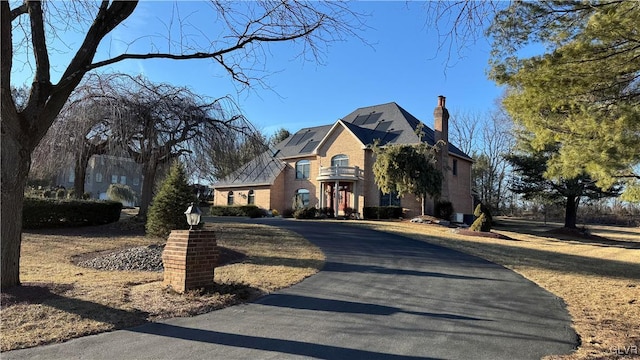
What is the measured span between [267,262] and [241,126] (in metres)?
5.97

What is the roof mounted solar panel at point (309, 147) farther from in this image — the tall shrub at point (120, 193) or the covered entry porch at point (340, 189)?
the tall shrub at point (120, 193)

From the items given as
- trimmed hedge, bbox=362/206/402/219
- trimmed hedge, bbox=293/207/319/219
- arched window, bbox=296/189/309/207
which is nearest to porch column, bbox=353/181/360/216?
trimmed hedge, bbox=362/206/402/219

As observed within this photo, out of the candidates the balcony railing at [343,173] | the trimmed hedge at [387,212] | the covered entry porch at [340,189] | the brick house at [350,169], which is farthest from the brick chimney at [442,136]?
the covered entry porch at [340,189]

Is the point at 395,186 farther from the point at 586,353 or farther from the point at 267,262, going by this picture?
the point at 586,353

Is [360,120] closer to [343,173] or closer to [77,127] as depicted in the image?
[343,173]

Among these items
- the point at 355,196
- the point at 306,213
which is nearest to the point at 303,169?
the point at 355,196

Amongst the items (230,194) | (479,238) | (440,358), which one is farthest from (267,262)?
(230,194)

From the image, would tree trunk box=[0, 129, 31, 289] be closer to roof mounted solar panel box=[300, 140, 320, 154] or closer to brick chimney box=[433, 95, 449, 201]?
brick chimney box=[433, 95, 449, 201]

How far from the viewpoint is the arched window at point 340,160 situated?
33031 millimetres

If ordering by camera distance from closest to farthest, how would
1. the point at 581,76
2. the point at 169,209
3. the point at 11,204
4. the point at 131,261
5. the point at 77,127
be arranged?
the point at 11,204 → the point at 581,76 → the point at 131,261 → the point at 169,209 → the point at 77,127

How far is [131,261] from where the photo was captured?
34.3ft

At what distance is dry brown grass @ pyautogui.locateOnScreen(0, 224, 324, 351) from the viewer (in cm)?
512

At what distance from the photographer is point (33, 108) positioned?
6.71 meters

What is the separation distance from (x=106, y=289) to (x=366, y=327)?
14.7 feet
